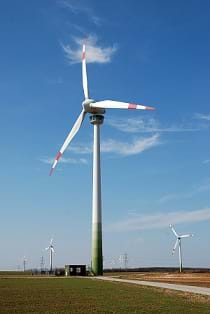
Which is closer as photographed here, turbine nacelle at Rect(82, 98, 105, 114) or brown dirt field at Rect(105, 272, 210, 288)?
brown dirt field at Rect(105, 272, 210, 288)

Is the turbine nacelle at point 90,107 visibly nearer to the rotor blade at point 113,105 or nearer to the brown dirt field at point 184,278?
the rotor blade at point 113,105

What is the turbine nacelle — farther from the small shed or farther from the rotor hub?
the small shed

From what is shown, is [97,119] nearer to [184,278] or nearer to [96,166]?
[96,166]

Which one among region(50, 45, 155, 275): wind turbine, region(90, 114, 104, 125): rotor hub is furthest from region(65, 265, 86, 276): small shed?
region(90, 114, 104, 125): rotor hub

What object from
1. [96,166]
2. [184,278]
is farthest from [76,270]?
[184,278]

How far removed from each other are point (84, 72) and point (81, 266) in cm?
4088

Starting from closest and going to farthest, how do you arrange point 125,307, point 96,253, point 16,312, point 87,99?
point 16,312 → point 125,307 → point 96,253 → point 87,99

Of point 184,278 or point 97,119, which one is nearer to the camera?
point 184,278

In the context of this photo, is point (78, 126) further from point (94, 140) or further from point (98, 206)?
point (98, 206)

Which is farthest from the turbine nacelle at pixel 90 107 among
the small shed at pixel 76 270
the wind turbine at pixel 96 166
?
the small shed at pixel 76 270

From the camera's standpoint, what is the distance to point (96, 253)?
9688 cm

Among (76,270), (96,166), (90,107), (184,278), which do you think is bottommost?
(76,270)

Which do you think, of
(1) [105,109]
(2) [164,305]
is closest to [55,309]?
(2) [164,305]

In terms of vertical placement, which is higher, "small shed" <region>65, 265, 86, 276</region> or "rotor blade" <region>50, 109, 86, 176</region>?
"rotor blade" <region>50, 109, 86, 176</region>
